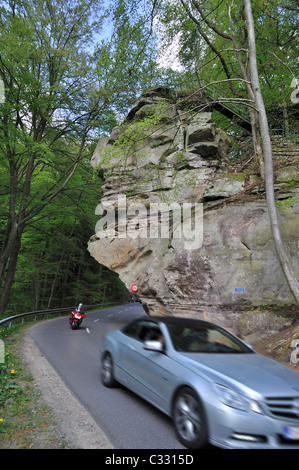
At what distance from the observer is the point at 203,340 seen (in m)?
4.34

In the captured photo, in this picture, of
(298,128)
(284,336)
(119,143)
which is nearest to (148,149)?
(119,143)

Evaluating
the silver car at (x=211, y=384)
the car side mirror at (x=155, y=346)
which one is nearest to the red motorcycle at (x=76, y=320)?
the silver car at (x=211, y=384)

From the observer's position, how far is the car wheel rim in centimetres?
321

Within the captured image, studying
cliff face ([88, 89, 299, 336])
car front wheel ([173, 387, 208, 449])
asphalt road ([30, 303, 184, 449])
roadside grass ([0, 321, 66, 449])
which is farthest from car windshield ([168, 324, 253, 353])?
cliff face ([88, 89, 299, 336])

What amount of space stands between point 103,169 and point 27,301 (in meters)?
16.3

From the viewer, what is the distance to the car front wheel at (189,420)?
3102mm

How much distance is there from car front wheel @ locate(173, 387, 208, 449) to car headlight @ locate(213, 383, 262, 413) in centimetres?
28

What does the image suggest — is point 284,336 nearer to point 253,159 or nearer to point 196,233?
point 196,233

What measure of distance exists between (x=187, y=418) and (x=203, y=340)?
1207 mm

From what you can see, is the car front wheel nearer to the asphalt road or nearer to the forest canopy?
the asphalt road

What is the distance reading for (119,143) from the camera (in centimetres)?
1086

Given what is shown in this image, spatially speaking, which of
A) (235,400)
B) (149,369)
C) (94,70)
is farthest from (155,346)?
(94,70)

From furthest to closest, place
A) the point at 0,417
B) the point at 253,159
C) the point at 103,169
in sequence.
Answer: the point at 103,169 → the point at 253,159 → the point at 0,417

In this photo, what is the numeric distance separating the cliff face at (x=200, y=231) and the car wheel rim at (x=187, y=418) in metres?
6.25
